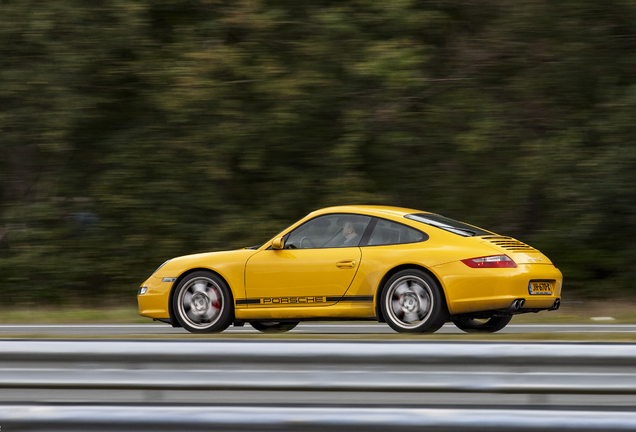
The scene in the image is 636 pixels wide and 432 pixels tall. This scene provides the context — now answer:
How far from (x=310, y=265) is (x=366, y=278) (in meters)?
0.61

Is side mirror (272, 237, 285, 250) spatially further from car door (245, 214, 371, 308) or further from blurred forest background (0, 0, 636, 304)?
blurred forest background (0, 0, 636, 304)

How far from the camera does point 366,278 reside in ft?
26.2

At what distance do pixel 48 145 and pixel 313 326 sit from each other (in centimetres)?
798

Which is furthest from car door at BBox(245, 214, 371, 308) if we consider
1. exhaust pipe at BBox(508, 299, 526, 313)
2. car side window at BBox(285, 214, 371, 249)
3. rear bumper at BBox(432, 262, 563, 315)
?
exhaust pipe at BBox(508, 299, 526, 313)

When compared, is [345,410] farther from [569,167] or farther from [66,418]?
[569,167]

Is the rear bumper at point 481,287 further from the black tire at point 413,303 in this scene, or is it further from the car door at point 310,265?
the car door at point 310,265

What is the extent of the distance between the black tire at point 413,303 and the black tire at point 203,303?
1.64 meters

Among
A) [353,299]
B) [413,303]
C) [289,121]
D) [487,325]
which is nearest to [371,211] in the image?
[353,299]

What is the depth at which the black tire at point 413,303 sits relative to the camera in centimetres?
765

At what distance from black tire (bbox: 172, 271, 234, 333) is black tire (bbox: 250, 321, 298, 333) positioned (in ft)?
2.10

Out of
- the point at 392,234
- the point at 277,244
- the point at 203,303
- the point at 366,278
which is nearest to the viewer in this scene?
the point at 366,278

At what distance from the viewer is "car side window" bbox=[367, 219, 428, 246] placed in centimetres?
808

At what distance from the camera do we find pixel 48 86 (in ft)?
52.2

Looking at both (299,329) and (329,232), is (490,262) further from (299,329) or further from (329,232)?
(299,329)
